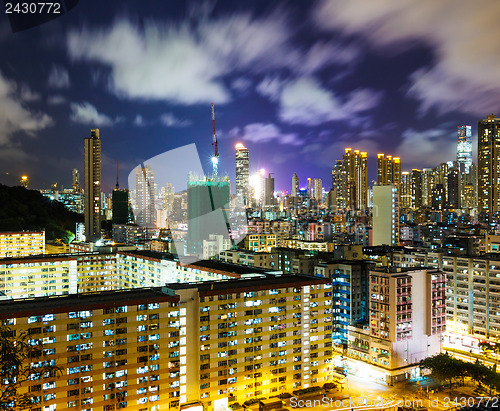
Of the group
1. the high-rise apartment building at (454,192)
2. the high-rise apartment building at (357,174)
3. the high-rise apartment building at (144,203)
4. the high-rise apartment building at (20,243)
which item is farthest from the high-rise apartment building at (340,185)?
the high-rise apartment building at (20,243)

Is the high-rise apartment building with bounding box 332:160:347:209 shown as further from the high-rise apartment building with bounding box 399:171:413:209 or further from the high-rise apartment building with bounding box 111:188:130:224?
the high-rise apartment building with bounding box 111:188:130:224

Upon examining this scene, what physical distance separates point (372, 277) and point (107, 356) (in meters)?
6.69

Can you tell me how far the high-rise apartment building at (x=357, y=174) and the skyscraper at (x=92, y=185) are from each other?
3713cm

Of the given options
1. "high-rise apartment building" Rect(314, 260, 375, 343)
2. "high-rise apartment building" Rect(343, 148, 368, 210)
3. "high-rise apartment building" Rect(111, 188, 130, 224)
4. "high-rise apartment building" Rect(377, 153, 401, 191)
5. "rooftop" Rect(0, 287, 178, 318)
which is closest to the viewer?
"rooftop" Rect(0, 287, 178, 318)

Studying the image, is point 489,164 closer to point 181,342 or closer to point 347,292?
point 347,292

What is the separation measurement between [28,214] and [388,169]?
44.4 m

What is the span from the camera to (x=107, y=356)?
25.6 ft

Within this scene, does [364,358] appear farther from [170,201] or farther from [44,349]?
[170,201]

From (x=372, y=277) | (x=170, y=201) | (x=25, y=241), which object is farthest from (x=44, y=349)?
(x=170, y=201)

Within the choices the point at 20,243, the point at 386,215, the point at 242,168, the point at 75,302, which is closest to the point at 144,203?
the point at 20,243

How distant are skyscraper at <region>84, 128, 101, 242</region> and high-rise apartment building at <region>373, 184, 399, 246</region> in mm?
20121

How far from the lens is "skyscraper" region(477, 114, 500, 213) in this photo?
159ft

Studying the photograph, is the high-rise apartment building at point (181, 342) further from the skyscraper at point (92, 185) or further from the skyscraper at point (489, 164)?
the skyscraper at point (489, 164)

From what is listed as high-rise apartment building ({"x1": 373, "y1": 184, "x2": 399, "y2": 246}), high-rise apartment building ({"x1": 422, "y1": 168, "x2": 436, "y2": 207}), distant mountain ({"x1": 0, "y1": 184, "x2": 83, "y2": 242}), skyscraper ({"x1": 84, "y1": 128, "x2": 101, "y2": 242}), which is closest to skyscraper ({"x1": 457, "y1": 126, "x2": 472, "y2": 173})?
high-rise apartment building ({"x1": 422, "y1": 168, "x2": 436, "y2": 207})
